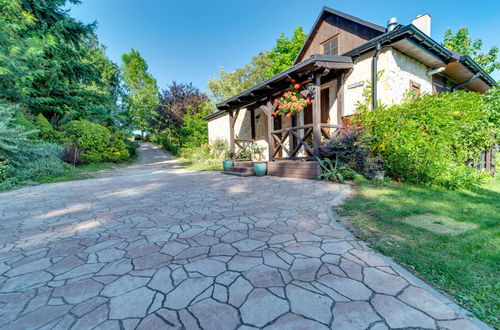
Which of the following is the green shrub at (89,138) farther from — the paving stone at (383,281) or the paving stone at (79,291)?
the paving stone at (383,281)

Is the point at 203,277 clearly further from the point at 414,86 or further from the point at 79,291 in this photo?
the point at 414,86

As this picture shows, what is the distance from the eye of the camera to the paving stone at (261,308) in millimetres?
1154

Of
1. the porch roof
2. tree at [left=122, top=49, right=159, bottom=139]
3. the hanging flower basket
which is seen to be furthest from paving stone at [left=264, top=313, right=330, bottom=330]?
tree at [left=122, top=49, right=159, bottom=139]

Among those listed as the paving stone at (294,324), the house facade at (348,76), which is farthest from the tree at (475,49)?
the paving stone at (294,324)

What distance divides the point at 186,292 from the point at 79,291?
825 millimetres

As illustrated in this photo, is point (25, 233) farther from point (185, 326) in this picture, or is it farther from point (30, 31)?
point (30, 31)

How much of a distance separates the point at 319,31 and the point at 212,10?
667 centimetres

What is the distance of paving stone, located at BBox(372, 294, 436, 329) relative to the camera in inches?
43.2

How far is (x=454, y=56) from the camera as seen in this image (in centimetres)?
625

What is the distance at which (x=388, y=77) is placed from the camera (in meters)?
5.52

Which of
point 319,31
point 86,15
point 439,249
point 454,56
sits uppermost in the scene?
point 86,15

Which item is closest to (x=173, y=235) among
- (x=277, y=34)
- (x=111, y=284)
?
(x=111, y=284)

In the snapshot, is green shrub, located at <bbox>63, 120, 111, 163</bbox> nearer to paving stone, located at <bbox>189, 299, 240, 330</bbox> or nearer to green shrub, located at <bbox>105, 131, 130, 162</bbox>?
green shrub, located at <bbox>105, 131, 130, 162</bbox>

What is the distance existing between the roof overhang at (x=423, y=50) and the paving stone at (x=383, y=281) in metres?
6.17
